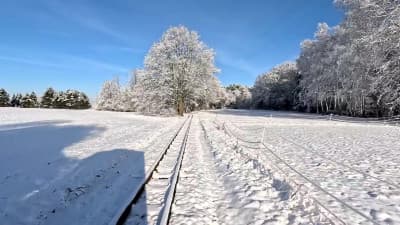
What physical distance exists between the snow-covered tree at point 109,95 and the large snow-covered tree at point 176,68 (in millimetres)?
61650

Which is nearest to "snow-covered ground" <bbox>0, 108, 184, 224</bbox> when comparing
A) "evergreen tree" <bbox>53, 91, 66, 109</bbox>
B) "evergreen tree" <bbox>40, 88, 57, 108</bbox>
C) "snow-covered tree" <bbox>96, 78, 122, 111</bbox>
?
"snow-covered tree" <bbox>96, 78, 122, 111</bbox>

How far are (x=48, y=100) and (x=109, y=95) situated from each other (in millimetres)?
18829

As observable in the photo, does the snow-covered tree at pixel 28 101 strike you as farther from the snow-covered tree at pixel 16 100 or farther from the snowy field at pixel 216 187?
the snowy field at pixel 216 187

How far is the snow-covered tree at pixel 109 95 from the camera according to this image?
10629 centimetres

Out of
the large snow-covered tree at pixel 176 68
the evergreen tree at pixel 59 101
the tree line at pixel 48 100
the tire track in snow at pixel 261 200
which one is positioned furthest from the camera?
the evergreen tree at pixel 59 101

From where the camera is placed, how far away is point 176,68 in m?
45.5

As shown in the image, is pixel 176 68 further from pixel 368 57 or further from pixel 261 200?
pixel 261 200

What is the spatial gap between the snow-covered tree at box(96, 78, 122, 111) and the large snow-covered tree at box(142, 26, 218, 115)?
6165 cm

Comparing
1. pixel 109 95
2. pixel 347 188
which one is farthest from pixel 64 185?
pixel 109 95

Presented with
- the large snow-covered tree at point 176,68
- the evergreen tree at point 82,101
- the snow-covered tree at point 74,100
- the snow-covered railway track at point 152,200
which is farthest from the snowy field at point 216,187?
the evergreen tree at point 82,101

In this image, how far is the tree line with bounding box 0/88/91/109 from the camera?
10550 cm

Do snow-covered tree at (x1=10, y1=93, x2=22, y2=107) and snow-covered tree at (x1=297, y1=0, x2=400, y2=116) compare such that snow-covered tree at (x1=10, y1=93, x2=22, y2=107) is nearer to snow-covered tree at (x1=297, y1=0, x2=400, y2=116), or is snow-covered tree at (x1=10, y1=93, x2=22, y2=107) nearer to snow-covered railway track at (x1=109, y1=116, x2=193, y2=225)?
snow-covered tree at (x1=297, y1=0, x2=400, y2=116)

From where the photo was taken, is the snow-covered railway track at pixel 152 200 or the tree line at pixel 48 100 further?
the tree line at pixel 48 100

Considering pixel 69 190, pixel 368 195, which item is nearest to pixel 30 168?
pixel 69 190
